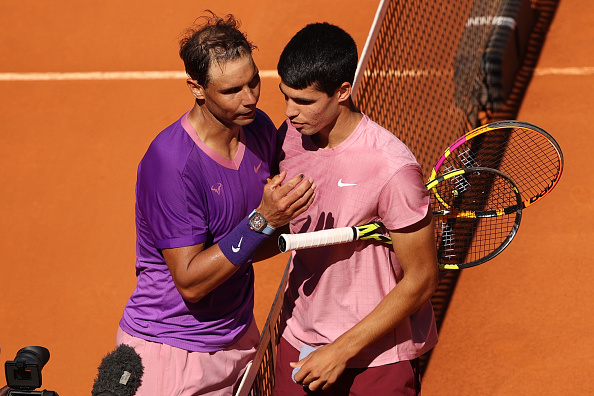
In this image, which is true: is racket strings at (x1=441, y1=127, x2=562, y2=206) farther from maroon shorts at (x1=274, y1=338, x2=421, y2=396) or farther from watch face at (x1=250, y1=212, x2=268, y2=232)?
watch face at (x1=250, y1=212, x2=268, y2=232)

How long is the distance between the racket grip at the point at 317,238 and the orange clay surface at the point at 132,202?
2.43m

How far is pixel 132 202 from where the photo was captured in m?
6.77

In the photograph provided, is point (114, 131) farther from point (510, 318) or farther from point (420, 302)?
point (420, 302)

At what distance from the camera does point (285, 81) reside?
10.1 feet

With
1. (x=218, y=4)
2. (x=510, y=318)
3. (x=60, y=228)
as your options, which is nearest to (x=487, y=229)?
(x=510, y=318)

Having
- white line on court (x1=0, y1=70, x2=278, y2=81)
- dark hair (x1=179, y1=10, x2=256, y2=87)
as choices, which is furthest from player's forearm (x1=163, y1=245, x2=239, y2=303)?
white line on court (x1=0, y1=70, x2=278, y2=81)

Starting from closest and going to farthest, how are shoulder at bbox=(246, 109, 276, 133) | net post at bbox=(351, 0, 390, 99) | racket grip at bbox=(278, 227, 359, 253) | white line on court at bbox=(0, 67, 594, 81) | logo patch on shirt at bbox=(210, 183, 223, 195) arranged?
racket grip at bbox=(278, 227, 359, 253) < logo patch on shirt at bbox=(210, 183, 223, 195) < shoulder at bbox=(246, 109, 276, 133) < net post at bbox=(351, 0, 390, 99) < white line on court at bbox=(0, 67, 594, 81)

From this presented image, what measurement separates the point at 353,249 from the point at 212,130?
744 mm

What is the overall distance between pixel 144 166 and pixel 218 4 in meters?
6.30

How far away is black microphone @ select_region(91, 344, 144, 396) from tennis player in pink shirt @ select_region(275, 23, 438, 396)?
24.7 inches

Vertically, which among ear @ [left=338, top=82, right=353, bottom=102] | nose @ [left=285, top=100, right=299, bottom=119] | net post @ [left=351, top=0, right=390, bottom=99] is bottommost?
net post @ [left=351, top=0, right=390, bottom=99]

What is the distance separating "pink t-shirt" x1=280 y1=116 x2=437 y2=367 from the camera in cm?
300

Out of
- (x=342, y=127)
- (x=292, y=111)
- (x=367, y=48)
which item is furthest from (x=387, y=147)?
(x=367, y=48)

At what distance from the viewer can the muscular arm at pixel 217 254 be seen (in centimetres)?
291
